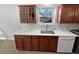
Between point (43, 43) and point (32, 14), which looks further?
point (32, 14)

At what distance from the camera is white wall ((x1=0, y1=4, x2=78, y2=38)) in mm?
3428

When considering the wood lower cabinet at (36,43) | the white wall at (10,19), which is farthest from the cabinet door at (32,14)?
the wood lower cabinet at (36,43)

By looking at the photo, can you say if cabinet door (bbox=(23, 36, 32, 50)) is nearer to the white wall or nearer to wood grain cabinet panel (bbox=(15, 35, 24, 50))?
wood grain cabinet panel (bbox=(15, 35, 24, 50))

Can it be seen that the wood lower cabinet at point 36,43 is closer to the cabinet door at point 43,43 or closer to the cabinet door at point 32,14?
the cabinet door at point 43,43

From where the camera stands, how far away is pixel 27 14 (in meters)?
3.38

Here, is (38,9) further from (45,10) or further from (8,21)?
(8,21)

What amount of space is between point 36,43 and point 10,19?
1.33 m

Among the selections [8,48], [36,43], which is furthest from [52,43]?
[8,48]

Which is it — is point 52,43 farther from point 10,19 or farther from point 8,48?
point 10,19

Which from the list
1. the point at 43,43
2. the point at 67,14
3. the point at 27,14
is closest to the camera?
the point at 67,14

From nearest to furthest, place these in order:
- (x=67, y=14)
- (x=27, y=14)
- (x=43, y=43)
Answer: (x=67, y=14), (x=43, y=43), (x=27, y=14)

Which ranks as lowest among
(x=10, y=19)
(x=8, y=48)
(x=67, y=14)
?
(x=8, y=48)

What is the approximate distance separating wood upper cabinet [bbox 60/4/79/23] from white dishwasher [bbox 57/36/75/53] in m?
0.55

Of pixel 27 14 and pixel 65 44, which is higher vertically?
pixel 27 14
